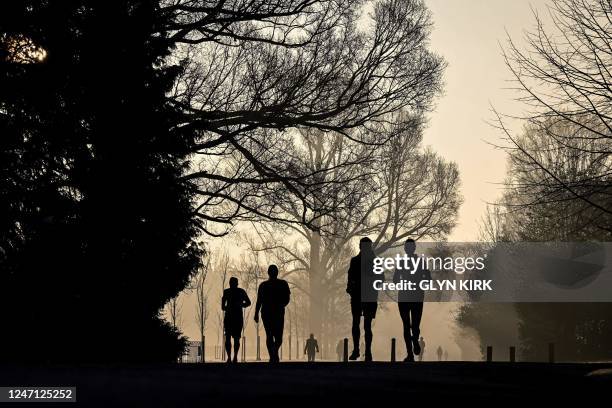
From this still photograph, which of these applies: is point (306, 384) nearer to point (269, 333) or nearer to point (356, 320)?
point (356, 320)

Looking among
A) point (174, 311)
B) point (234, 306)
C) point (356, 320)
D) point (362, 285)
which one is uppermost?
point (174, 311)

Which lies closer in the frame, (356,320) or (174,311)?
(356,320)

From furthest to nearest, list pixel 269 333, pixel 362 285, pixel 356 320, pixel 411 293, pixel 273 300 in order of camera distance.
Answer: pixel 269 333 < pixel 273 300 < pixel 356 320 < pixel 411 293 < pixel 362 285

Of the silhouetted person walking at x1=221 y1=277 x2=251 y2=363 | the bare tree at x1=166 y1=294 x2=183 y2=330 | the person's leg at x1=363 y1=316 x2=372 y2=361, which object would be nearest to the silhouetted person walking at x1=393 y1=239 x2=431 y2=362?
the person's leg at x1=363 y1=316 x2=372 y2=361

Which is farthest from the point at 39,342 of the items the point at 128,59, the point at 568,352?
the point at 568,352

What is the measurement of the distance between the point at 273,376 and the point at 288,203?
12089 mm

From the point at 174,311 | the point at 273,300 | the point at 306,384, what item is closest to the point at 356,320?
the point at 273,300

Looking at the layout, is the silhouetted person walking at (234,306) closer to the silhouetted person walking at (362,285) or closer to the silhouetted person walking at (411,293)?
the silhouetted person walking at (362,285)

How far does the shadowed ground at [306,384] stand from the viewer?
11734 millimetres

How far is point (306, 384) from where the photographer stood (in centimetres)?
1380

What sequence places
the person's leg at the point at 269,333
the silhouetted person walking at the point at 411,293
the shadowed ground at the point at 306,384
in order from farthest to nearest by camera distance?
the person's leg at the point at 269,333 < the silhouetted person walking at the point at 411,293 < the shadowed ground at the point at 306,384

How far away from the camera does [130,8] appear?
25312 mm

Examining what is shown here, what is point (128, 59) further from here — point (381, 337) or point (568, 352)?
point (381, 337)

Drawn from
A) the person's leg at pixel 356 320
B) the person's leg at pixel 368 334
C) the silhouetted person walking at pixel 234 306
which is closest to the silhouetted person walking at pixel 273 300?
the silhouetted person walking at pixel 234 306
